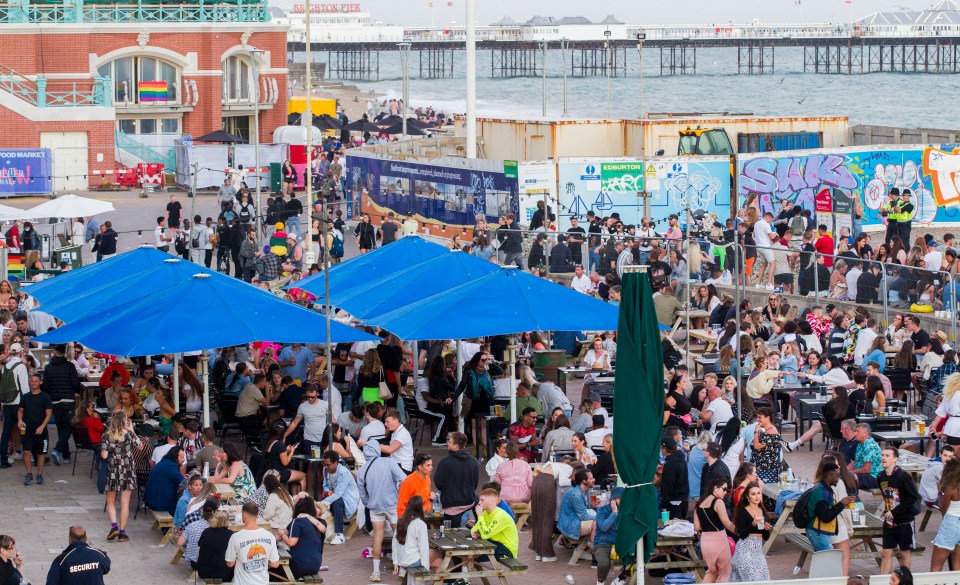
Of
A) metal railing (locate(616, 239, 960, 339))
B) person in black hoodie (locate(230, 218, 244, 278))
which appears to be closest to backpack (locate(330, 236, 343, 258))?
person in black hoodie (locate(230, 218, 244, 278))

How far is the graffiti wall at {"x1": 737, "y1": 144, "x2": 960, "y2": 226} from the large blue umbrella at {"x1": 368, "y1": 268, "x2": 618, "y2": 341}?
751 inches

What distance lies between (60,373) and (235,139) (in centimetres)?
3734

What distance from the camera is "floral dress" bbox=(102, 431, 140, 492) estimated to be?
52.4 feet

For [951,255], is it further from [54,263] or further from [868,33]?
[868,33]

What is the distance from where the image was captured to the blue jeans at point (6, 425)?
18.8m

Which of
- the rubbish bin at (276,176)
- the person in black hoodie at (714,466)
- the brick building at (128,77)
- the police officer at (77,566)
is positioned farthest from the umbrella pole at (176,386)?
the brick building at (128,77)

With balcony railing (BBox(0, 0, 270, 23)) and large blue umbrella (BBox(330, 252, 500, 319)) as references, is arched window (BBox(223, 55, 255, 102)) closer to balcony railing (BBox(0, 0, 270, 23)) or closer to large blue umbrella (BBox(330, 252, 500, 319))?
balcony railing (BBox(0, 0, 270, 23))

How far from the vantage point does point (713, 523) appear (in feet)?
44.3

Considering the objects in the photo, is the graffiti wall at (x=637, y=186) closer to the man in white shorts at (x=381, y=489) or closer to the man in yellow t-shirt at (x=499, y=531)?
the man in white shorts at (x=381, y=489)

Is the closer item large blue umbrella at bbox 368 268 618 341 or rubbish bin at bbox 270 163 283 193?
large blue umbrella at bbox 368 268 618 341

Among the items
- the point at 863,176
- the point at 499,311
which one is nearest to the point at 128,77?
the point at 863,176

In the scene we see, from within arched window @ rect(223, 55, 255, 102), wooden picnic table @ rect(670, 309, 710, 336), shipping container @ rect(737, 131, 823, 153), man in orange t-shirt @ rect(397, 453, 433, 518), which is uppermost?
arched window @ rect(223, 55, 255, 102)

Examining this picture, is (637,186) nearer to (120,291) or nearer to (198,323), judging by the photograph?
(120,291)

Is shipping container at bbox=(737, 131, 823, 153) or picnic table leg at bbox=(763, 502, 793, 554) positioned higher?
shipping container at bbox=(737, 131, 823, 153)
